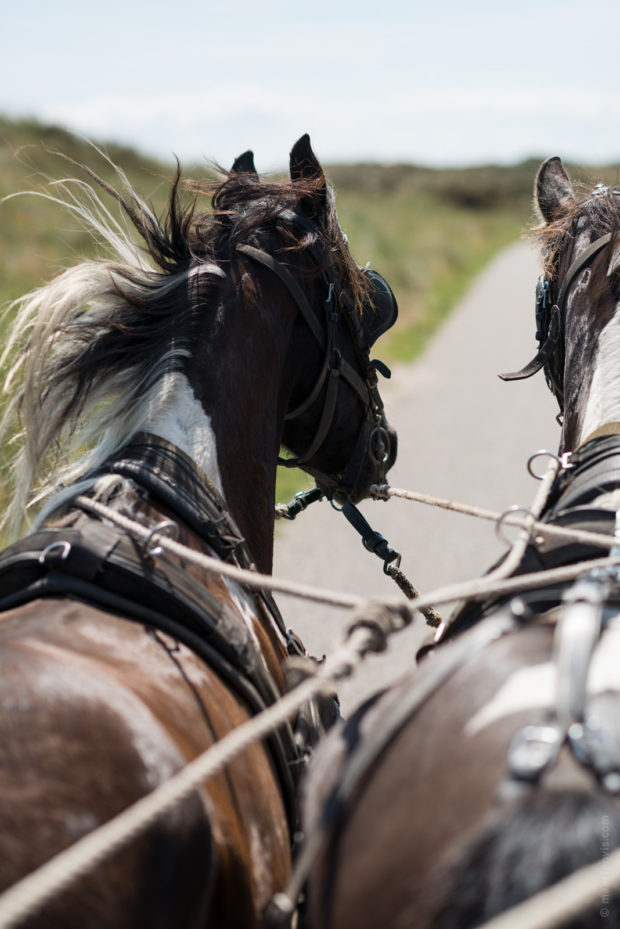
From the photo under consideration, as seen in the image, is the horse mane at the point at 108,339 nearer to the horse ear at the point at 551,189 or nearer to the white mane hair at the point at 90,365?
the white mane hair at the point at 90,365

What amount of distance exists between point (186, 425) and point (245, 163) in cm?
95

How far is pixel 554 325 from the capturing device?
7.94 feet

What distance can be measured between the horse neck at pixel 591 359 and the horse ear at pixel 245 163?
101 centimetres

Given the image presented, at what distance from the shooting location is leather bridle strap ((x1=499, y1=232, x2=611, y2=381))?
2287mm

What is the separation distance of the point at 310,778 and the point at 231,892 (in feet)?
0.94

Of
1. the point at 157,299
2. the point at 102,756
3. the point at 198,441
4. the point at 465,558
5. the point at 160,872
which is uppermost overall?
the point at 157,299

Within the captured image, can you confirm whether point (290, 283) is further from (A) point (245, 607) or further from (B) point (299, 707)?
(B) point (299, 707)

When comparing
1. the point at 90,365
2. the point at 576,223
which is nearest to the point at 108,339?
the point at 90,365

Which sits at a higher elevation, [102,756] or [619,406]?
[619,406]

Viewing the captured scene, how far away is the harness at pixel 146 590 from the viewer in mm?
1638

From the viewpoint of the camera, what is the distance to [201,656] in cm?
171

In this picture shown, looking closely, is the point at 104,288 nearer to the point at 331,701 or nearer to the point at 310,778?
the point at 331,701

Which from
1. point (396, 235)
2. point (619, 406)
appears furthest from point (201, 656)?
point (396, 235)

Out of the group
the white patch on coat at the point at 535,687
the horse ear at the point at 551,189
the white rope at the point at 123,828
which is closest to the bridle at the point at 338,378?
the horse ear at the point at 551,189
